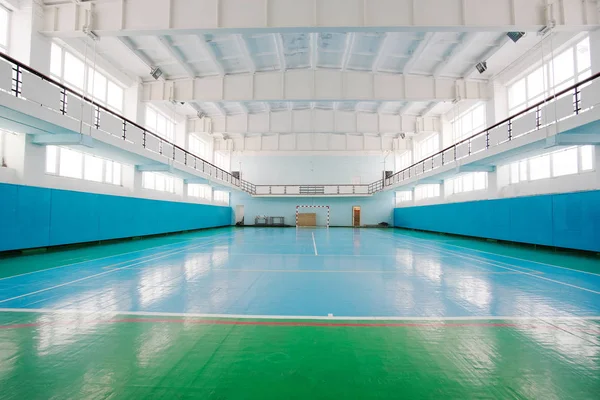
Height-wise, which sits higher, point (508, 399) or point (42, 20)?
point (42, 20)

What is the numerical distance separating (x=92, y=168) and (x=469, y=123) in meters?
25.2

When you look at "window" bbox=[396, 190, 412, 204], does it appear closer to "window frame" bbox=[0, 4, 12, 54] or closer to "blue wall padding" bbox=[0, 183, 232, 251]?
"blue wall padding" bbox=[0, 183, 232, 251]

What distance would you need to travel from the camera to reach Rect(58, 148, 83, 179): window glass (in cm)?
1402

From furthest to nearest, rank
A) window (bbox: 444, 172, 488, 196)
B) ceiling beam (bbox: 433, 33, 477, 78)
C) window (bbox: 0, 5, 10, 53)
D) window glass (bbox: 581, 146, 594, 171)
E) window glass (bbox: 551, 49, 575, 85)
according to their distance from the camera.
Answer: window (bbox: 444, 172, 488, 196)
ceiling beam (bbox: 433, 33, 477, 78)
window glass (bbox: 551, 49, 575, 85)
window glass (bbox: 581, 146, 594, 171)
window (bbox: 0, 5, 10, 53)

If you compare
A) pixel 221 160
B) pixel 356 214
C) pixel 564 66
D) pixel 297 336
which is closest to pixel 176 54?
pixel 297 336

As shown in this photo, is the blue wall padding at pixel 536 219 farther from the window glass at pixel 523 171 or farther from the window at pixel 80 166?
the window at pixel 80 166

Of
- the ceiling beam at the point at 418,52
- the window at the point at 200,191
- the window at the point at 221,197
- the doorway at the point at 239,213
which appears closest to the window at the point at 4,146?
the window at the point at 200,191

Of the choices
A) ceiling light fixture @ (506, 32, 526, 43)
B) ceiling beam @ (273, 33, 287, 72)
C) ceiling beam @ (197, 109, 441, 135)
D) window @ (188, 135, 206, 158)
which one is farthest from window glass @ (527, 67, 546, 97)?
window @ (188, 135, 206, 158)

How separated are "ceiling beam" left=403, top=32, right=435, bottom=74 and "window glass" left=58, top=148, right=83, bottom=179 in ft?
61.7

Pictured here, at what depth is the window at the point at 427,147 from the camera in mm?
27531

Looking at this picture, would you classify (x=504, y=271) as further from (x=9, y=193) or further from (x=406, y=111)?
(x=406, y=111)

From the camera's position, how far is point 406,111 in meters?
27.0

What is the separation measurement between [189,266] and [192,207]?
747 inches

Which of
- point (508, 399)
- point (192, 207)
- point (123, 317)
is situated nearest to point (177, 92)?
point (192, 207)
